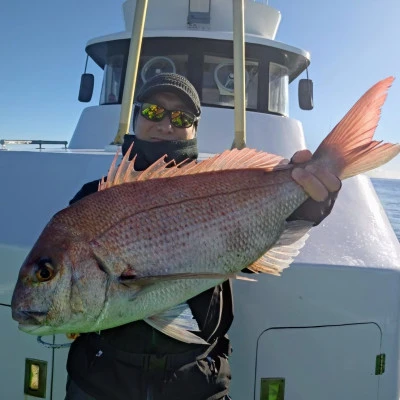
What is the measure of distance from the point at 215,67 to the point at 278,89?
0.97m

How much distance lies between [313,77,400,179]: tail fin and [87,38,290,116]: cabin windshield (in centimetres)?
381

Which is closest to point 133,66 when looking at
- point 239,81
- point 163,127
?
point 239,81

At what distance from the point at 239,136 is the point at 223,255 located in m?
2.02

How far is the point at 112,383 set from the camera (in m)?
2.13

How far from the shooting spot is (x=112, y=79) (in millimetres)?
6645

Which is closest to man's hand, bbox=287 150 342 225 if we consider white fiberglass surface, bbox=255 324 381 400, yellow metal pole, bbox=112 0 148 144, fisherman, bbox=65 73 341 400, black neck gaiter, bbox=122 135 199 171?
fisherman, bbox=65 73 341 400

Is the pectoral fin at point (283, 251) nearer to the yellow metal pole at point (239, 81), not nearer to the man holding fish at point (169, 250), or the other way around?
the man holding fish at point (169, 250)

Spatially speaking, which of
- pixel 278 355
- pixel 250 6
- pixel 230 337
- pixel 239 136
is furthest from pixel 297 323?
pixel 250 6

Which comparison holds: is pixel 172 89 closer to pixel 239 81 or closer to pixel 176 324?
pixel 176 324

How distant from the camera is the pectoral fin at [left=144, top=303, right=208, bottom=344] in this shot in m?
1.75

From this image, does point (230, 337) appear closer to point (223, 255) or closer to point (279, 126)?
point (223, 255)

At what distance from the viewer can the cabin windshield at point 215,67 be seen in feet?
19.0

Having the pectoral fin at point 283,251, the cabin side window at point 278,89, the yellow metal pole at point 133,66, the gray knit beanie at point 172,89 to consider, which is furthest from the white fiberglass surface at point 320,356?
the cabin side window at point 278,89

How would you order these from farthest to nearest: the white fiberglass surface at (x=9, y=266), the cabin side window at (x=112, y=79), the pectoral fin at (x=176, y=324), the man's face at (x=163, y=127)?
the cabin side window at (x=112, y=79), the white fiberglass surface at (x=9, y=266), the man's face at (x=163, y=127), the pectoral fin at (x=176, y=324)
